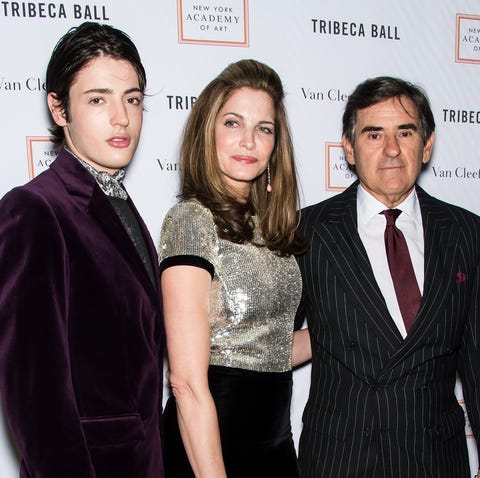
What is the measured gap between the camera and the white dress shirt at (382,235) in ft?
6.17

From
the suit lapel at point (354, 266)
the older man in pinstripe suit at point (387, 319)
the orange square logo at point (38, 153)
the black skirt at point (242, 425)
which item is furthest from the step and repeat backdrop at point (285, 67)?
the black skirt at point (242, 425)

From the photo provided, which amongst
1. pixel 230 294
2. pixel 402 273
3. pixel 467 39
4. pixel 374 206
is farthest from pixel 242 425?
pixel 467 39

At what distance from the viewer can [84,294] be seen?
1292 mm

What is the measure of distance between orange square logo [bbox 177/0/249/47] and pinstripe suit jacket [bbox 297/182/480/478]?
89 centimetres

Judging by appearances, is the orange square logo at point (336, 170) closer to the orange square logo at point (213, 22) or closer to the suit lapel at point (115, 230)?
the orange square logo at point (213, 22)

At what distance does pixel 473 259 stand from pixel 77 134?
1305 mm

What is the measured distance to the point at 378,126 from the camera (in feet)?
6.66

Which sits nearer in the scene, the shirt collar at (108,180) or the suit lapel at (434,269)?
the shirt collar at (108,180)

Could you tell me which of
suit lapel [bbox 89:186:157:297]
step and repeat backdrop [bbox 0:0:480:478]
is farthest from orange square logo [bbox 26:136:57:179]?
suit lapel [bbox 89:186:157:297]

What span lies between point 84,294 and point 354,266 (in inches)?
35.6

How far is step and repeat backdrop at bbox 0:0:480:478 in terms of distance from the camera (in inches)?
84.4

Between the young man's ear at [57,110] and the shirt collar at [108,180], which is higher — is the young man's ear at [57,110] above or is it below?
above

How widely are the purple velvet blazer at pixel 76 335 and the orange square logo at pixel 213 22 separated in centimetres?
109

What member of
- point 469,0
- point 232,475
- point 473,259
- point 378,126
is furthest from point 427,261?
point 469,0
